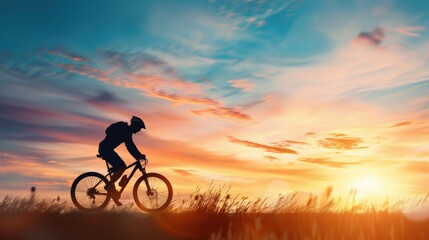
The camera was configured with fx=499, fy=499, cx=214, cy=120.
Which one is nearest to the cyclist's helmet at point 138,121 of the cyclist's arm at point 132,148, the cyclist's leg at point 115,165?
the cyclist's arm at point 132,148

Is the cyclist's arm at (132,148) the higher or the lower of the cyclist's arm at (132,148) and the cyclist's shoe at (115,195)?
the higher

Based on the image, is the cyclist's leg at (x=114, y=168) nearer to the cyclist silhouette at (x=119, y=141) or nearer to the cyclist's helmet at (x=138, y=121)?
the cyclist silhouette at (x=119, y=141)

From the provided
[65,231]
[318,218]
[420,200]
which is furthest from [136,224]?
[420,200]

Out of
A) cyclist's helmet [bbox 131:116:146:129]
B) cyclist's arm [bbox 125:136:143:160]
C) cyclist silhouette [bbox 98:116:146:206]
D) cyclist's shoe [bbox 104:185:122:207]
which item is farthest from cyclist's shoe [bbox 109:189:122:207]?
cyclist's helmet [bbox 131:116:146:129]

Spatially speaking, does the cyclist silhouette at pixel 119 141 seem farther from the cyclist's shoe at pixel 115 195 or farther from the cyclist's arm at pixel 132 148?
the cyclist's shoe at pixel 115 195

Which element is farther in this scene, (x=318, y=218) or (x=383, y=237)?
(x=318, y=218)

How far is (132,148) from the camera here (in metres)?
15.0

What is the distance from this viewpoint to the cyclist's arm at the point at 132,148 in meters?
15.0

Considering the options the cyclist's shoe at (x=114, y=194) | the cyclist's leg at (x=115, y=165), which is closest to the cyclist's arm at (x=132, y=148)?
the cyclist's leg at (x=115, y=165)

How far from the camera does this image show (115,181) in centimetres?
1560

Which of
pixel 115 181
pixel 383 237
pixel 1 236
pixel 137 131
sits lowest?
pixel 1 236

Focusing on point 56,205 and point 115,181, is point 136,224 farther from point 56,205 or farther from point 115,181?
point 115,181

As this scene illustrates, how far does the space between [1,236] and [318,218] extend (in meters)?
7.98

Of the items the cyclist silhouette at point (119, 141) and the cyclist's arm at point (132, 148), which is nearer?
the cyclist silhouette at point (119, 141)
